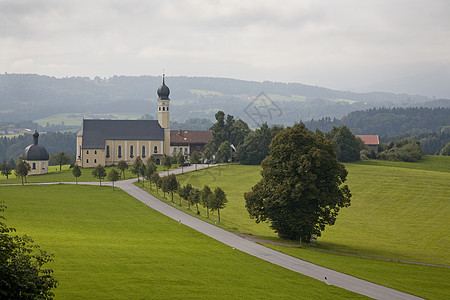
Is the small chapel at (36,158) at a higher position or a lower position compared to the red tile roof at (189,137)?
lower

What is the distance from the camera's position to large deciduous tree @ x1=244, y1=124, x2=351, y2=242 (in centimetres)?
5109

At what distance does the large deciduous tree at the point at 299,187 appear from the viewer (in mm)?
51094

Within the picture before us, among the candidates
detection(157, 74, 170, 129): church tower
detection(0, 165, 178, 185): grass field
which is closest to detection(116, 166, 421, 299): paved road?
detection(0, 165, 178, 185): grass field

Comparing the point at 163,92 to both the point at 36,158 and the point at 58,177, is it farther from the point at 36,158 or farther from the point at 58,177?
the point at 58,177

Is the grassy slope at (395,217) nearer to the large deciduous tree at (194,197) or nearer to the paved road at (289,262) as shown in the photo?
the paved road at (289,262)

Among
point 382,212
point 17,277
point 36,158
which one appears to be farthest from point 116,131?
point 17,277

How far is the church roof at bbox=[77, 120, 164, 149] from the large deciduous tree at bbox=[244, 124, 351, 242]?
81024 millimetres

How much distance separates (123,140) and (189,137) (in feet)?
66.9

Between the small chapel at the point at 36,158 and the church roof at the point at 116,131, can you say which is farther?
the church roof at the point at 116,131

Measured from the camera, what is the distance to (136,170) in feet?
341

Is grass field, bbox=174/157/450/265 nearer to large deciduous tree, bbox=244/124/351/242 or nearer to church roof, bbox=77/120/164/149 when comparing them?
large deciduous tree, bbox=244/124/351/242

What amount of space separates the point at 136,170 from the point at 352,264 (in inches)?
2666

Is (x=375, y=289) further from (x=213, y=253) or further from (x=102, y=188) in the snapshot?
(x=102, y=188)

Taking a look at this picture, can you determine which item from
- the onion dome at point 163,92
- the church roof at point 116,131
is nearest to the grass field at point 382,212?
the church roof at point 116,131
